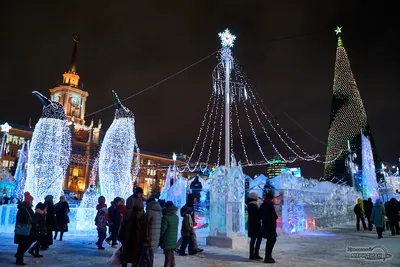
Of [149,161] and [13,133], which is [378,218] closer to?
[13,133]

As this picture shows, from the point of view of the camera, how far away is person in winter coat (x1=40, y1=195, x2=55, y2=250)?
343 inches

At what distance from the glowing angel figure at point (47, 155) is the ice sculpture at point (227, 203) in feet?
25.5

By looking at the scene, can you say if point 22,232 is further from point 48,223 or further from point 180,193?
point 180,193

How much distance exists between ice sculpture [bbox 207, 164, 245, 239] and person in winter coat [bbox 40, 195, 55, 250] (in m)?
4.73

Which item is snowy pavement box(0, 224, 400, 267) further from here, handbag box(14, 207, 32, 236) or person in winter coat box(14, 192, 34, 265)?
handbag box(14, 207, 32, 236)

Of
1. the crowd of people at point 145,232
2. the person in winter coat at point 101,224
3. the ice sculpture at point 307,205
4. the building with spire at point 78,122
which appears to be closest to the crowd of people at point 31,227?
the person in winter coat at point 101,224

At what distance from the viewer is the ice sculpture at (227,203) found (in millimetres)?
9773

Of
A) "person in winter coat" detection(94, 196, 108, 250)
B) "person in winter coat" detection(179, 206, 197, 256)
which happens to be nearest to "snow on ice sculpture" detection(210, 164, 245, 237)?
"person in winter coat" detection(179, 206, 197, 256)

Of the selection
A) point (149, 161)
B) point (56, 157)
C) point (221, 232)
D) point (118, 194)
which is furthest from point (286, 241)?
point (149, 161)

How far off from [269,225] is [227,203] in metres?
2.51

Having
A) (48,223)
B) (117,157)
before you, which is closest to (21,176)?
(117,157)

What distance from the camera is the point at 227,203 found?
32.7 feet

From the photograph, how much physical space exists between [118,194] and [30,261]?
7.18m

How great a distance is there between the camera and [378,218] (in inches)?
482
